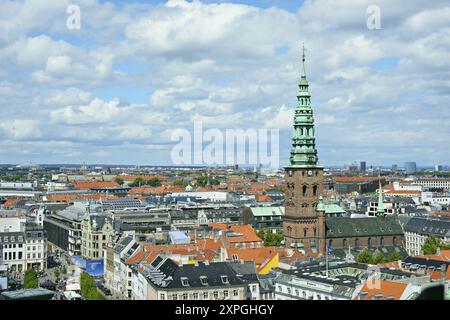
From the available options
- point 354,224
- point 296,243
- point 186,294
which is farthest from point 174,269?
point 354,224

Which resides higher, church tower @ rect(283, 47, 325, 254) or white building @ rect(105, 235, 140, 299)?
church tower @ rect(283, 47, 325, 254)

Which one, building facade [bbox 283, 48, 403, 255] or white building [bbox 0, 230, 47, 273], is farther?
white building [bbox 0, 230, 47, 273]

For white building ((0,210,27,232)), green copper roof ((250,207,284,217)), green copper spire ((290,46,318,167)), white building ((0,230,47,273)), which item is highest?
green copper spire ((290,46,318,167))

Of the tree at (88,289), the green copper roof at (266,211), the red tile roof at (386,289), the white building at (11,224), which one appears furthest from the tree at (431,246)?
the white building at (11,224)

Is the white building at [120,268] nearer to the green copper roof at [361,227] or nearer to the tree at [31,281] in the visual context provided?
the tree at [31,281]

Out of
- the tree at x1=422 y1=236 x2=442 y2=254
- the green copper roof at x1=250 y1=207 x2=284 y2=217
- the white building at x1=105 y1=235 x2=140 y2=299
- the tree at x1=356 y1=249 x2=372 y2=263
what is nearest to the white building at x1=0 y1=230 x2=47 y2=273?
the white building at x1=105 y1=235 x2=140 y2=299

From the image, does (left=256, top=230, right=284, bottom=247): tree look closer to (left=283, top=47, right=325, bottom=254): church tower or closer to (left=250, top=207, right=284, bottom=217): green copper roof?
(left=283, top=47, right=325, bottom=254): church tower

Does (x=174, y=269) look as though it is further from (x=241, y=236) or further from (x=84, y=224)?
(x=84, y=224)
